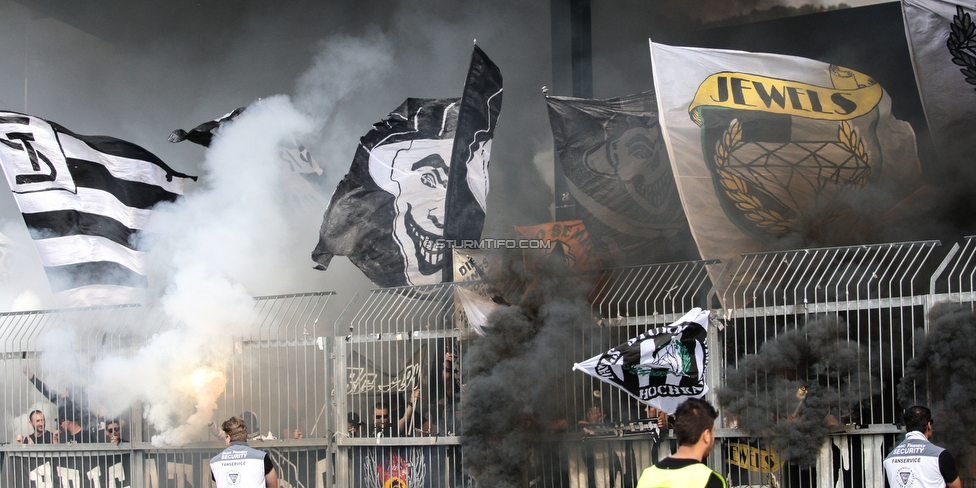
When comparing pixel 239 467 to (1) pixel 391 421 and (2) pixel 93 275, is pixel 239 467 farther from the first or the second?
(2) pixel 93 275

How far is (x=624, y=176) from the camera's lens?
410 inches

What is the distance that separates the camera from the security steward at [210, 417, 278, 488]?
6.55m

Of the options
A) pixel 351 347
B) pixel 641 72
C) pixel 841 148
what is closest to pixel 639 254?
pixel 841 148

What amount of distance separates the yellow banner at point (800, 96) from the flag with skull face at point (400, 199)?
118 inches

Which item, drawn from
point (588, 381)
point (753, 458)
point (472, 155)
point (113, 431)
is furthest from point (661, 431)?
point (113, 431)

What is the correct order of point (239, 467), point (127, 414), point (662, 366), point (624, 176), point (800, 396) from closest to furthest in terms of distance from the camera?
point (239, 467)
point (662, 366)
point (800, 396)
point (127, 414)
point (624, 176)

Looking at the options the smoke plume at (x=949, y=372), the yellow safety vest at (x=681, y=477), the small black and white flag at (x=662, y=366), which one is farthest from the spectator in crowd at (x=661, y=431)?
the yellow safety vest at (x=681, y=477)

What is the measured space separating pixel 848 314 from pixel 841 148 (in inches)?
73.0

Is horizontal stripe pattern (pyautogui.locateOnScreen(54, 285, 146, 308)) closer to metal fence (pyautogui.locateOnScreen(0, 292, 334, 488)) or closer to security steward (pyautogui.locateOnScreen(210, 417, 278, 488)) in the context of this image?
metal fence (pyautogui.locateOnScreen(0, 292, 334, 488))

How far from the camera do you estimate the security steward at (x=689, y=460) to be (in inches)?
152

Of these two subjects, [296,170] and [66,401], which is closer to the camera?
[66,401]

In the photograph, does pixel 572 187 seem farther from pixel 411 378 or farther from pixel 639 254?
pixel 411 378

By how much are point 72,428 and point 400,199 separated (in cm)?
456

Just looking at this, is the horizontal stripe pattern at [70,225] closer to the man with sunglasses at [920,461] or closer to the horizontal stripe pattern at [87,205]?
the horizontal stripe pattern at [87,205]
